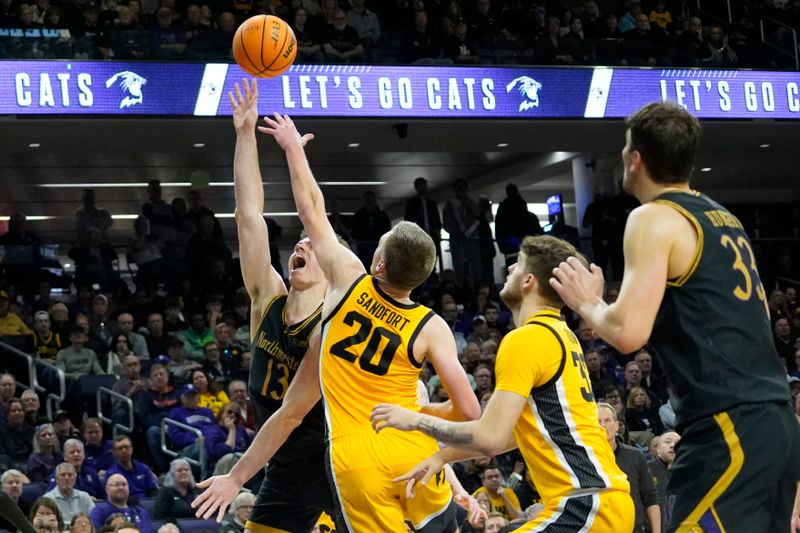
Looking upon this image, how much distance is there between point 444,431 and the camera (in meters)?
4.67

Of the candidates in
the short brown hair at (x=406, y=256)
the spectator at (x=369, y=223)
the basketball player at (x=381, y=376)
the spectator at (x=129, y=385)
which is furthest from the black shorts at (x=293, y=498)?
the spectator at (x=369, y=223)

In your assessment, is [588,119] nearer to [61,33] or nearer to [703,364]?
[61,33]

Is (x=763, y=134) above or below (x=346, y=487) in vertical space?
above

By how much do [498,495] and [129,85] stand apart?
8.51 meters

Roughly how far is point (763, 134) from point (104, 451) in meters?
14.6

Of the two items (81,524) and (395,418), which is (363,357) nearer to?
(395,418)

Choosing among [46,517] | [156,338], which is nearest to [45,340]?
[156,338]

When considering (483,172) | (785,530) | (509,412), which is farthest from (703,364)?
(483,172)

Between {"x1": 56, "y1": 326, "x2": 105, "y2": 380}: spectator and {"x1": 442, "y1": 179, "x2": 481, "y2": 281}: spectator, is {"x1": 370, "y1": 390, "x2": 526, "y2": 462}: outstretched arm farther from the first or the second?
{"x1": 442, "y1": 179, "x2": 481, "y2": 281}: spectator

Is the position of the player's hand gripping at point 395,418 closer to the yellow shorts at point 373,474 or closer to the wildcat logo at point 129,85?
the yellow shorts at point 373,474

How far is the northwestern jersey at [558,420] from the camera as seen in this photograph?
4828mm

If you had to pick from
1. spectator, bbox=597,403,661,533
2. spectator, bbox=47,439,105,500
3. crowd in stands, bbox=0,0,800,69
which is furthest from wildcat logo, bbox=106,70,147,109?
spectator, bbox=597,403,661,533

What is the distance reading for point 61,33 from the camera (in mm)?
17266

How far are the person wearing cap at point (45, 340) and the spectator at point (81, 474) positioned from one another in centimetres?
332
